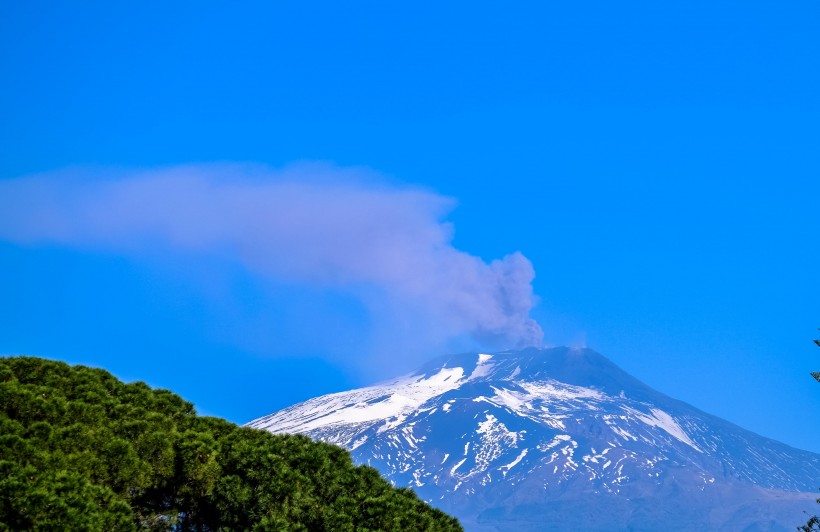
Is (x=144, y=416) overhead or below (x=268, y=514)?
overhead

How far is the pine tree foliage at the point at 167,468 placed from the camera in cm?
2770

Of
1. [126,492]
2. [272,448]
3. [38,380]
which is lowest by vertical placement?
[126,492]

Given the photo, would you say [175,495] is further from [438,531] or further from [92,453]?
[438,531]

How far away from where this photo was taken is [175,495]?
32.6 meters

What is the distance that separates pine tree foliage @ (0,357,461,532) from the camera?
1091 inches

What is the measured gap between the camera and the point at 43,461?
1065 inches

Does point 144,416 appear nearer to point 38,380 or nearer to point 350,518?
point 38,380

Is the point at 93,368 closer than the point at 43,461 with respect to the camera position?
No

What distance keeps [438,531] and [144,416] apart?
38.5 feet

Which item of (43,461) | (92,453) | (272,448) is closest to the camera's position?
(43,461)

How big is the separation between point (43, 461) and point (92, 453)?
221 centimetres

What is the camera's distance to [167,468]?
31.8m

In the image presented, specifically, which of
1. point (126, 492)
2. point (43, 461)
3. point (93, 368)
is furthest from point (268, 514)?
point (93, 368)

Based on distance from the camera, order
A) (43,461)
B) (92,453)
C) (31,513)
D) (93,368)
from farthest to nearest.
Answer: (93,368) < (92,453) < (43,461) < (31,513)
